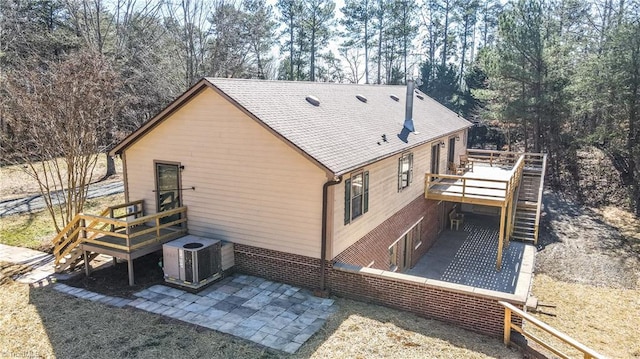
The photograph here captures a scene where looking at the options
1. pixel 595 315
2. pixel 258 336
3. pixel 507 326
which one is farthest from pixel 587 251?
pixel 258 336

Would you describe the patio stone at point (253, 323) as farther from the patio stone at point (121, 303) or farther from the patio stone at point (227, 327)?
the patio stone at point (121, 303)

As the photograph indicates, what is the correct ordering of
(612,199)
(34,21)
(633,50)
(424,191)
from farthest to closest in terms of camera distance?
(34,21) → (612,199) → (633,50) → (424,191)

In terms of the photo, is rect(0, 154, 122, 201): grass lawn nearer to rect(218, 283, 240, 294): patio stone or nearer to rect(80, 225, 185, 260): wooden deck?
rect(80, 225, 185, 260): wooden deck

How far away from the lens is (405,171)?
1496 centimetres

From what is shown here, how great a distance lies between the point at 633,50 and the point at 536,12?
600cm

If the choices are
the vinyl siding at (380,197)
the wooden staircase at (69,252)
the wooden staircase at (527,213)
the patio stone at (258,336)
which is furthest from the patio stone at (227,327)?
the wooden staircase at (527,213)

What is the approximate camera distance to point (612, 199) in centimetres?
2548

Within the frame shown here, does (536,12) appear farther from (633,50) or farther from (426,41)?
(426,41)

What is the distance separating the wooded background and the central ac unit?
5.05 m

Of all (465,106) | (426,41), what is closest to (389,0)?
(426,41)

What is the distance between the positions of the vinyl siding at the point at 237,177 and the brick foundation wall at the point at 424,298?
3.53 feet

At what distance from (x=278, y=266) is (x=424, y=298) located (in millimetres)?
3674

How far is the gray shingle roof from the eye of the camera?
10.3m

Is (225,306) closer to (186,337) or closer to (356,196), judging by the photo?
(186,337)
